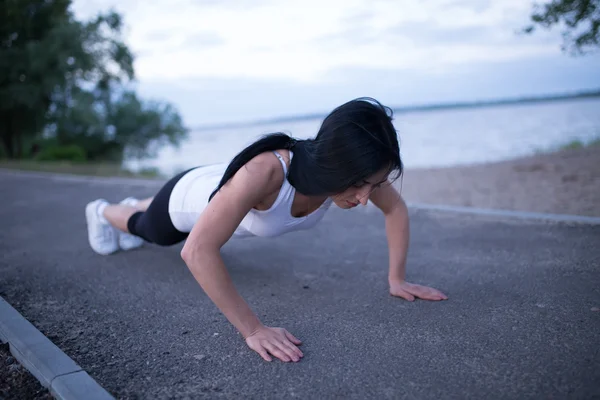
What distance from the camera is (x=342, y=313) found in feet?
9.27

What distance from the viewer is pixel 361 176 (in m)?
2.17

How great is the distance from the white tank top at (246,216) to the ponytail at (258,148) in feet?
0.19

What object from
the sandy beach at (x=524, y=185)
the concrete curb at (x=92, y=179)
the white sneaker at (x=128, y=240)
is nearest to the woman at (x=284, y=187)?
the white sneaker at (x=128, y=240)

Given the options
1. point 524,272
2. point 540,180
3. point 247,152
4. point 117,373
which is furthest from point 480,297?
point 540,180

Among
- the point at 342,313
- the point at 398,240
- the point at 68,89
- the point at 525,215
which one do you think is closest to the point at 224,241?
the point at 342,313

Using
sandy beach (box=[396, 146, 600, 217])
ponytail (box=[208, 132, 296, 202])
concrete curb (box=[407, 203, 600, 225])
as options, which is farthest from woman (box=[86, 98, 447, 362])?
concrete curb (box=[407, 203, 600, 225])

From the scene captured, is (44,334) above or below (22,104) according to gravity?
below

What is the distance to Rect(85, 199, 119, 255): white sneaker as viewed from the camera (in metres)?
4.05

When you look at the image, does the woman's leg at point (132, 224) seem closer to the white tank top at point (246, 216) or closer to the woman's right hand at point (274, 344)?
the white tank top at point (246, 216)

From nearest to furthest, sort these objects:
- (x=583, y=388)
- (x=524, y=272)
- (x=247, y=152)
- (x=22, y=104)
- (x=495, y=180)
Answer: (x=583, y=388) → (x=247, y=152) → (x=524, y=272) → (x=495, y=180) → (x=22, y=104)

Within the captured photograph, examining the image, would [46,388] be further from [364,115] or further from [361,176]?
[364,115]

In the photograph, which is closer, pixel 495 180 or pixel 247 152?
pixel 247 152

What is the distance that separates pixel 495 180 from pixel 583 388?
625 cm

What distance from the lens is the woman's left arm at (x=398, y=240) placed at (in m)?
2.97
